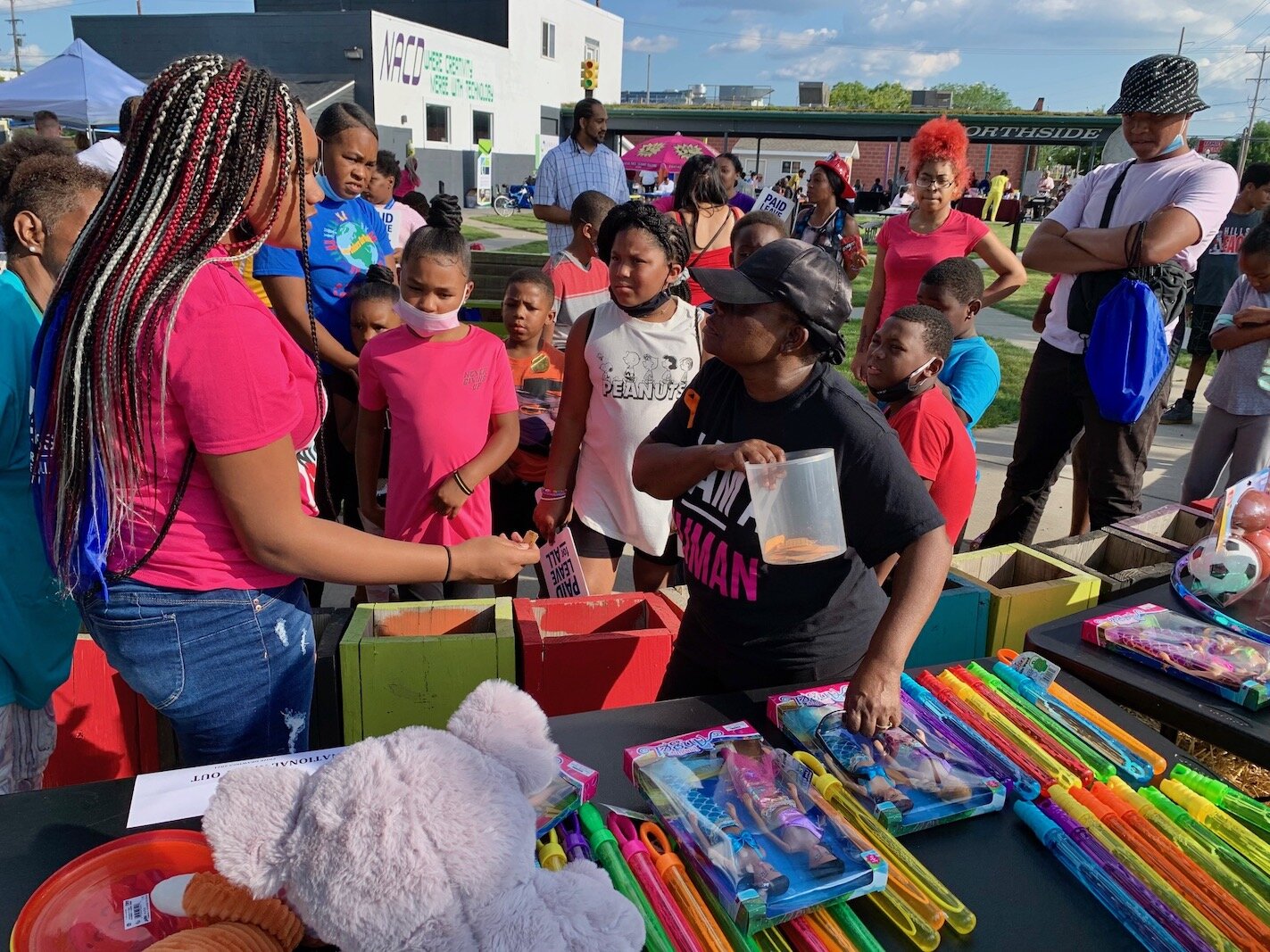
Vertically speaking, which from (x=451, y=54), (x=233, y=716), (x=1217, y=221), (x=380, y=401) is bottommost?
(x=233, y=716)

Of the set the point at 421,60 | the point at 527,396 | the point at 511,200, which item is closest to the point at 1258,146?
the point at 511,200

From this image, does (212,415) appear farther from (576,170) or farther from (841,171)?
(841,171)

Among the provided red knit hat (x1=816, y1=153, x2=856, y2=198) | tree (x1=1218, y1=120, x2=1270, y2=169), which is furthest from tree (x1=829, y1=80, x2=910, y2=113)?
red knit hat (x1=816, y1=153, x2=856, y2=198)

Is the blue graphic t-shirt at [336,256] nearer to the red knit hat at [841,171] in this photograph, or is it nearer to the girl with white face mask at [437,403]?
the girl with white face mask at [437,403]

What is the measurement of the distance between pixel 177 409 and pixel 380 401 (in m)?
1.64

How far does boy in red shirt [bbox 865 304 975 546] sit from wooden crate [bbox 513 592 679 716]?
0.87 m

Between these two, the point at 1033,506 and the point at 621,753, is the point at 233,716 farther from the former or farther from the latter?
the point at 1033,506

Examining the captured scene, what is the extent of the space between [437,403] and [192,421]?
149 centimetres

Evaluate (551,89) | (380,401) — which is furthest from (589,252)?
(551,89)

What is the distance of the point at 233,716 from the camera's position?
60.8 inches

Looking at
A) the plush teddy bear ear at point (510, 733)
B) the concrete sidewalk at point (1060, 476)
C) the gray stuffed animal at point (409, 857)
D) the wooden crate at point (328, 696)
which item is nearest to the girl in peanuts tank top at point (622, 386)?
the wooden crate at point (328, 696)

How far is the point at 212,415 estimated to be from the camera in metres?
1.31

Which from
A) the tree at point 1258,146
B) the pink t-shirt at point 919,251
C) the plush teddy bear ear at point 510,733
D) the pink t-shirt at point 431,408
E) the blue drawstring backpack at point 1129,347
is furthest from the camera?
the tree at point 1258,146

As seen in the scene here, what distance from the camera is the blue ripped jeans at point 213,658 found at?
1.46 m
